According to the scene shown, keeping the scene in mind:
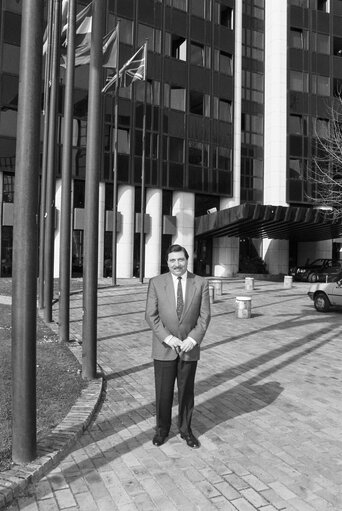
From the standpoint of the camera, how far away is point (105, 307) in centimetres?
1492

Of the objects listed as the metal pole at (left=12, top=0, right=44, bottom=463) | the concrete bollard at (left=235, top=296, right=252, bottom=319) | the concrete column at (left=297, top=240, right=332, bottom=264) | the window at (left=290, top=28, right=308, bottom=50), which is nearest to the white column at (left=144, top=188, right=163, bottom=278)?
the concrete column at (left=297, top=240, right=332, bottom=264)

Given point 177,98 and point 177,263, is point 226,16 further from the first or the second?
point 177,263

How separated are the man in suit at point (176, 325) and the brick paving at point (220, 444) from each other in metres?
0.44

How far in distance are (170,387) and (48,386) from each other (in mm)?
2300

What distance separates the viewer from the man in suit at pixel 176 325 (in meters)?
4.13

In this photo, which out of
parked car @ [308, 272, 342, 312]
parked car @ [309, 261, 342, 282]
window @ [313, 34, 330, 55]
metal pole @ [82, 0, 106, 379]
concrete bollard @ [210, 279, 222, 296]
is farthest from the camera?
window @ [313, 34, 330, 55]

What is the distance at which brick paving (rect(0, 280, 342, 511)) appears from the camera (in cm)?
336

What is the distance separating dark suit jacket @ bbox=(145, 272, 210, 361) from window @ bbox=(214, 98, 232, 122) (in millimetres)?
30955

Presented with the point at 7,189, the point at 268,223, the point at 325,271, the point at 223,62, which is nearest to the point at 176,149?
the point at 223,62

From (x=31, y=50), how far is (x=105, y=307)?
38.4ft

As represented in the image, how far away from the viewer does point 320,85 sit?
3644cm

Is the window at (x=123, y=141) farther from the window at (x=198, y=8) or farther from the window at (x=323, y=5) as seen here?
the window at (x=323, y=5)

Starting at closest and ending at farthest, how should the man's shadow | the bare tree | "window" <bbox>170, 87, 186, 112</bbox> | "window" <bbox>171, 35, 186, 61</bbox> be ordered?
the man's shadow
the bare tree
"window" <bbox>170, 87, 186, 112</bbox>
"window" <bbox>171, 35, 186, 61</bbox>

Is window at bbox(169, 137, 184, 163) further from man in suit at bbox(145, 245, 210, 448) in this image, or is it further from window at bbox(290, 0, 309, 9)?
man in suit at bbox(145, 245, 210, 448)
